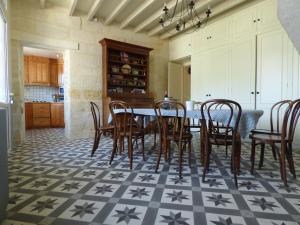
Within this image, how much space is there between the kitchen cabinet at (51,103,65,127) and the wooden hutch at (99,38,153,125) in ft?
10.1

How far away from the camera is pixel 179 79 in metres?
6.48

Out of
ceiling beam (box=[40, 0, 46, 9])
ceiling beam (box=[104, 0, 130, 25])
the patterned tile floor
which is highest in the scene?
ceiling beam (box=[104, 0, 130, 25])

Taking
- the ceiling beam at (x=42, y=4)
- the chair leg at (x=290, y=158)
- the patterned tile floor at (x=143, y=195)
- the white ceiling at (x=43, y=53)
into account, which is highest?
the ceiling beam at (x=42, y=4)

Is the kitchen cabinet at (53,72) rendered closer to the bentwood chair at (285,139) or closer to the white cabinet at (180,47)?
the white cabinet at (180,47)

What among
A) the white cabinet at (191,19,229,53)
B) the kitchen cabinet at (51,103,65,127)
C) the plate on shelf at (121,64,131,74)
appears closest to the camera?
the white cabinet at (191,19,229,53)

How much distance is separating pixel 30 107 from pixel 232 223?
7407 millimetres

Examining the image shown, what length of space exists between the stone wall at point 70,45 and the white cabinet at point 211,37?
1827mm

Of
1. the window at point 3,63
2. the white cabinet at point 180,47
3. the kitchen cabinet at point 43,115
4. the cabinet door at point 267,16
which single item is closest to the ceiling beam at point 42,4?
the window at point 3,63

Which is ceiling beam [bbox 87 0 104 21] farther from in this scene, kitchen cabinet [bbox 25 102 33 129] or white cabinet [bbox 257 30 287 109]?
kitchen cabinet [bbox 25 102 33 129]

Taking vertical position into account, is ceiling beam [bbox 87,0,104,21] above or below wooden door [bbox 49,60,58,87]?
above

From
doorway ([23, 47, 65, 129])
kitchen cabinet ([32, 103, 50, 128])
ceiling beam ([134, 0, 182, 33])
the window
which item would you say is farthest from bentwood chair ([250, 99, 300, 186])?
kitchen cabinet ([32, 103, 50, 128])

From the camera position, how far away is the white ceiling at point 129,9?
13.6ft

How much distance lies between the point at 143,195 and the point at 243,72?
→ 3.59 meters

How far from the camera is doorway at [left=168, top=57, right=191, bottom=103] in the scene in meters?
6.28
